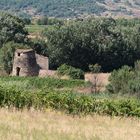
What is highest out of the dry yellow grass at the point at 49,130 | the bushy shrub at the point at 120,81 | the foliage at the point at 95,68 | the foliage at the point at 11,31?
the dry yellow grass at the point at 49,130

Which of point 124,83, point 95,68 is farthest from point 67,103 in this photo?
point 95,68

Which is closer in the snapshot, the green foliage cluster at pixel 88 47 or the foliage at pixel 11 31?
the green foliage cluster at pixel 88 47

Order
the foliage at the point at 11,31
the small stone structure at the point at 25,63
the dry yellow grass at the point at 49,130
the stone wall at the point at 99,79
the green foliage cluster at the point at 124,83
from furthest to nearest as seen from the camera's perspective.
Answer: the foliage at the point at 11,31, the stone wall at the point at 99,79, the small stone structure at the point at 25,63, the green foliage cluster at the point at 124,83, the dry yellow grass at the point at 49,130

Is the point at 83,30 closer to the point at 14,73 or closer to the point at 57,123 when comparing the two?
the point at 14,73

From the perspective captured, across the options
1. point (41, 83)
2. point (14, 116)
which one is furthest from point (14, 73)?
point (14, 116)

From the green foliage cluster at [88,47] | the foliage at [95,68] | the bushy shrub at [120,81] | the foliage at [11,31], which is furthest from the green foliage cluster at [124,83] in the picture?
the foliage at [11,31]

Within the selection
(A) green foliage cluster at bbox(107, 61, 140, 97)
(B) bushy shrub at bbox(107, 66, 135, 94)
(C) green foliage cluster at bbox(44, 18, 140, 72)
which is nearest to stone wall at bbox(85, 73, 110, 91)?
(B) bushy shrub at bbox(107, 66, 135, 94)

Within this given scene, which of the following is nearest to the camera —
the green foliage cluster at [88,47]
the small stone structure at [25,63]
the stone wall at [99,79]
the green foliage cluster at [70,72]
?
the small stone structure at [25,63]

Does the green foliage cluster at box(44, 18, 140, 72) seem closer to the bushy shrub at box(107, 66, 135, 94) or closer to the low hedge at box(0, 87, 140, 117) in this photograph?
the bushy shrub at box(107, 66, 135, 94)

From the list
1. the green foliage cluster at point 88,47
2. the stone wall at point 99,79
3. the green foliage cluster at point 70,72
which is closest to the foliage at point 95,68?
the green foliage cluster at point 70,72

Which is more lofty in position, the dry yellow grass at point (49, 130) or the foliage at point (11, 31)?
the dry yellow grass at point (49, 130)

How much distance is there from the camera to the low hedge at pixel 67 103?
21.9m

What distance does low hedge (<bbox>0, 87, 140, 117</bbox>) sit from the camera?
2191cm

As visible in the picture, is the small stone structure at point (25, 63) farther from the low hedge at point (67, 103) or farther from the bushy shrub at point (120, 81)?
the low hedge at point (67, 103)
